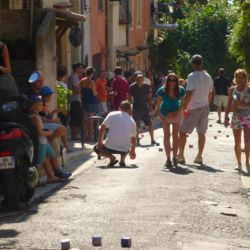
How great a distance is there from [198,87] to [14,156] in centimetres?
643

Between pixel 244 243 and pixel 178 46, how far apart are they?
126 ft

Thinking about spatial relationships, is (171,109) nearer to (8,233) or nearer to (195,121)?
(195,121)

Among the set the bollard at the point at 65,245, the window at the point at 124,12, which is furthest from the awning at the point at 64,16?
the window at the point at 124,12

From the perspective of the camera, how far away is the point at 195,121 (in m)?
16.7

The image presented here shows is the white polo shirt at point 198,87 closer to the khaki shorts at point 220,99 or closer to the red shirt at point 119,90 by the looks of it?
the red shirt at point 119,90

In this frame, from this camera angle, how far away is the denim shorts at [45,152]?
12.7 metres

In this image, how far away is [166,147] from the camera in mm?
16375

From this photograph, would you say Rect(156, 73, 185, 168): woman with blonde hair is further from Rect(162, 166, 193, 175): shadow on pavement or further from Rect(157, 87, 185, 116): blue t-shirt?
Rect(162, 166, 193, 175): shadow on pavement

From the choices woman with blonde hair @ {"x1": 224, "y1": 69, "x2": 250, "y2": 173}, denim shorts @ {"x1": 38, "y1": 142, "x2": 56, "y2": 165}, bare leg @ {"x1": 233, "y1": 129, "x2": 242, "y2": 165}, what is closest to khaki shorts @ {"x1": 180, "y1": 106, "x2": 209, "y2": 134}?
woman with blonde hair @ {"x1": 224, "y1": 69, "x2": 250, "y2": 173}

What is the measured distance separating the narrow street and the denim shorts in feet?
1.52

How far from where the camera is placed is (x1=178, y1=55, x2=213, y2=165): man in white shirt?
54.1 feet

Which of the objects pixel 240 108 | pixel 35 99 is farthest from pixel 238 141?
pixel 35 99

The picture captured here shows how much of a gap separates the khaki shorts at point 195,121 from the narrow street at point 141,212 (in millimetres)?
1195

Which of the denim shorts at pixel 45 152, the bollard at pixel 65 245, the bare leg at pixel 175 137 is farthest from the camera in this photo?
the bare leg at pixel 175 137
